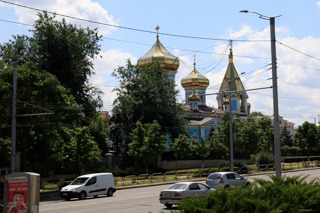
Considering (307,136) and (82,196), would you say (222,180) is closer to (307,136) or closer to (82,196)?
(82,196)

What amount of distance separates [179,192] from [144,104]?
3284 centimetres

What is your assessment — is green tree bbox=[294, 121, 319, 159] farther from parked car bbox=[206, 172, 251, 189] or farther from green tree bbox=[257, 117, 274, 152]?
parked car bbox=[206, 172, 251, 189]

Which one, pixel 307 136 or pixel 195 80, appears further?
pixel 195 80

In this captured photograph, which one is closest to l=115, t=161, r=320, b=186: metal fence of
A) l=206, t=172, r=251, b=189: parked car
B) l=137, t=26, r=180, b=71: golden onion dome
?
l=206, t=172, r=251, b=189: parked car

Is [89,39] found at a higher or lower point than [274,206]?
higher

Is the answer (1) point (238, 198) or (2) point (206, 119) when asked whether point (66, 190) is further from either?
(2) point (206, 119)

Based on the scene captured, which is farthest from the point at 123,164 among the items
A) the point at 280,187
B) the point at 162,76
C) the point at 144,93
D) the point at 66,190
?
the point at 280,187

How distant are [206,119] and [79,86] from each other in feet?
128

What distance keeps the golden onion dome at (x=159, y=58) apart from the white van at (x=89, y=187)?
44957 millimetres

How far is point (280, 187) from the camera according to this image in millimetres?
10305

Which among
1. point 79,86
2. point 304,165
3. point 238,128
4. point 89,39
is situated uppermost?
point 89,39

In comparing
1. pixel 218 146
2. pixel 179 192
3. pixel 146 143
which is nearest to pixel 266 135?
pixel 218 146

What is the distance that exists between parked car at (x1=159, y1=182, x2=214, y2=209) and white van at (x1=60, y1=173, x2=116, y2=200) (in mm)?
7584

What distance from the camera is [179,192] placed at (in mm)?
19047
